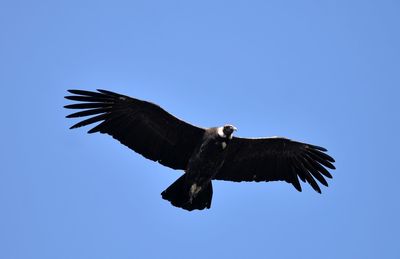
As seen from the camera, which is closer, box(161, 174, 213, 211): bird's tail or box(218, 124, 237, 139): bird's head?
box(218, 124, 237, 139): bird's head

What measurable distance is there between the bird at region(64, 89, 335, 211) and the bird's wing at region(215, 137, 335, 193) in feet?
0.07

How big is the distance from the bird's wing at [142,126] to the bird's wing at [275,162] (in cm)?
103

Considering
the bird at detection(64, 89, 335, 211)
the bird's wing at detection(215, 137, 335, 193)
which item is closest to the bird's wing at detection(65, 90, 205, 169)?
the bird at detection(64, 89, 335, 211)

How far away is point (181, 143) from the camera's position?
52.1ft

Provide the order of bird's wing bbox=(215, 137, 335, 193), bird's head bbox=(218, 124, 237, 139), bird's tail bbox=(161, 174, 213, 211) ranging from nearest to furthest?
bird's head bbox=(218, 124, 237, 139)
bird's tail bbox=(161, 174, 213, 211)
bird's wing bbox=(215, 137, 335, 193)

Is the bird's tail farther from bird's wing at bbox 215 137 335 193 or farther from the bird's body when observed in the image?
bird's wing at bbox 215 137 335 193

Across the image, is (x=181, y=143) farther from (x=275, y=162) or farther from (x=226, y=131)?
(x=275, y=162)

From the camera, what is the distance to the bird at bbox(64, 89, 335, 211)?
15.4m

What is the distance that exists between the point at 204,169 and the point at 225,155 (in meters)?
0.55

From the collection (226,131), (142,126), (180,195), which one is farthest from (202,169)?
(142,126)

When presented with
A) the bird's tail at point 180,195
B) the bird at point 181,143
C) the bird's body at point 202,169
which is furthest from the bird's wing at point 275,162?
the bird's tail at point 180,195

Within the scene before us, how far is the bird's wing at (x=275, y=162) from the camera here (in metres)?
16.2

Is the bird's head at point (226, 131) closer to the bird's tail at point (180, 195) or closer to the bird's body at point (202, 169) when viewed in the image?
the bird's body at point (202, 169)

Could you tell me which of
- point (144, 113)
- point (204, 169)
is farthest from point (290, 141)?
point (144, 113)
